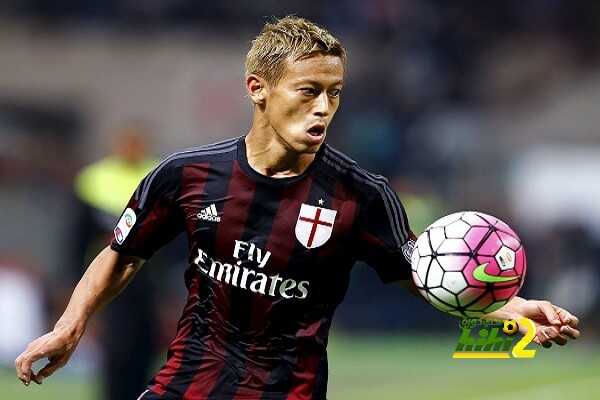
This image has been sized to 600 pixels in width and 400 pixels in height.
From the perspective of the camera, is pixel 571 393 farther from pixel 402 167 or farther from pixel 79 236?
pixel 402 167

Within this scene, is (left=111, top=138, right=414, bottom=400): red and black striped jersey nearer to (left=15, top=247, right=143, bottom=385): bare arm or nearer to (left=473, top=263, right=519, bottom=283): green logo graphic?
(left=15, top=247, right=143, bottom=385): bare arm

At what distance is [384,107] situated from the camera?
64.6ft

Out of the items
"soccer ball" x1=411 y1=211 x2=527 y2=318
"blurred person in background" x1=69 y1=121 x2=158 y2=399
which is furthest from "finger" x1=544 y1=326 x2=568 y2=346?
"blurred person in background" x1=69 y1=121 x2=158 y2=399

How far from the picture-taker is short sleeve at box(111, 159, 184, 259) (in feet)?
17.4

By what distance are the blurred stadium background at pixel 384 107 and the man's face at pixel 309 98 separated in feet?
34.8

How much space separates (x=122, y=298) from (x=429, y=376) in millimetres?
3955

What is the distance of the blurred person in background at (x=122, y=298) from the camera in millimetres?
9703

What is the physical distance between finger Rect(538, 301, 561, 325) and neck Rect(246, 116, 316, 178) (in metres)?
1.01

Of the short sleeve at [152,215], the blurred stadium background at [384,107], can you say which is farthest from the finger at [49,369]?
the blurred stadium background at [384,107]

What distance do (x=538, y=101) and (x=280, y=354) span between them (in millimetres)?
17362

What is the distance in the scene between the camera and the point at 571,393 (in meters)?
11.2

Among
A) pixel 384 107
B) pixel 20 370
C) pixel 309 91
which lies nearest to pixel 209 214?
pixel 309 91

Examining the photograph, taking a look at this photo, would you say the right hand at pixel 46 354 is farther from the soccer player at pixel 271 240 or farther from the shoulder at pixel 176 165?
the shoulder at pixel 176 165

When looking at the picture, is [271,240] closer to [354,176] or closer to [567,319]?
[354,176]
